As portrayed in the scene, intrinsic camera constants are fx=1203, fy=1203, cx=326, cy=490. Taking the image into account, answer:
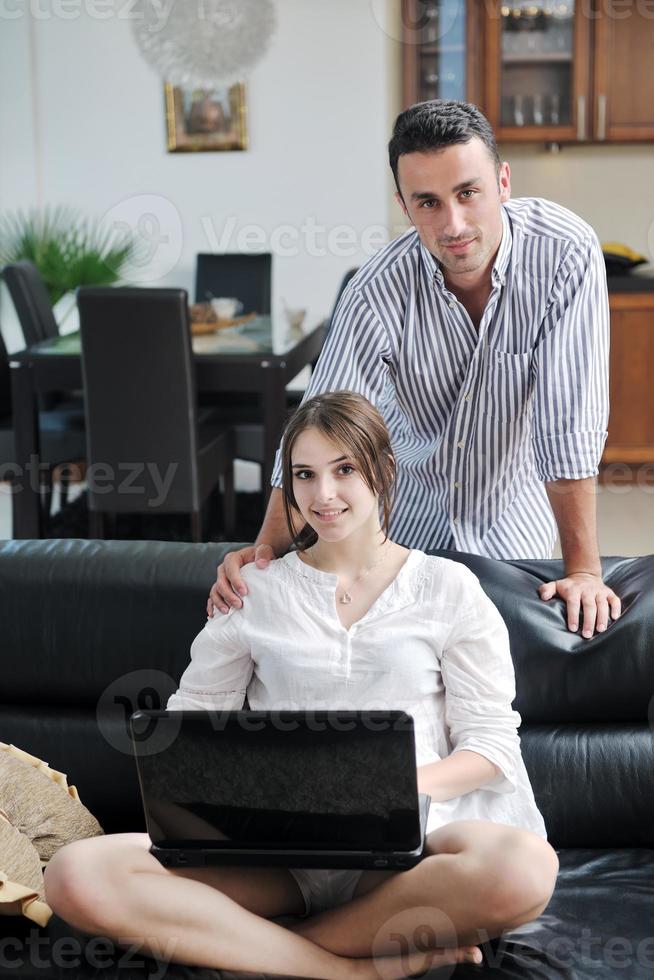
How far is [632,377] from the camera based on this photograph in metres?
5.46

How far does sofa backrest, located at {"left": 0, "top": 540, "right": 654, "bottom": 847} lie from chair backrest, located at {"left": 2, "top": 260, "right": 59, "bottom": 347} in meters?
2.76

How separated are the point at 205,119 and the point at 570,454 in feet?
15.4

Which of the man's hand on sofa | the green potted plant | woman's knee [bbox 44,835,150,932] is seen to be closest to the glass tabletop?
the green potted plant

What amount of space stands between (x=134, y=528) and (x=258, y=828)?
11.2 ft

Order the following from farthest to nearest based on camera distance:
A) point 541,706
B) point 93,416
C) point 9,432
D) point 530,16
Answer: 1. point 530,16
2. point 9,432
3. point 93,416
4. point 541,706

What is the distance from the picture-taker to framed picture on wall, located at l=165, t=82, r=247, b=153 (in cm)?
618

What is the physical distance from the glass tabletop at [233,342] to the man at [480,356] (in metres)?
2.00

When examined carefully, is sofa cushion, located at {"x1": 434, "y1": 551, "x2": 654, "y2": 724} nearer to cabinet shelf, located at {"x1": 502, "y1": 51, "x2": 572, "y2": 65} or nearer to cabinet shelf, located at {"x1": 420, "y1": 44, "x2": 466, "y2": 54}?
cabinet shelf, located at {"x1": 502, "y1": 51, "x2": 572, "y2": 65}

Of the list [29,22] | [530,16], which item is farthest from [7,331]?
[530,16]

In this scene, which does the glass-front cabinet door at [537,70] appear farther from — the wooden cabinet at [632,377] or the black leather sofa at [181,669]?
the black leather sofa at [181,669]

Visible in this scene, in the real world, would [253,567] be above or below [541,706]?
above

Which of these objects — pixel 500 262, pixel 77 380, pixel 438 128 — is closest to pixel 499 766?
pixel 500 262

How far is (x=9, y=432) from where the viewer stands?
14.6 feet

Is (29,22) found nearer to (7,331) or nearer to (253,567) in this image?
(7,331)
